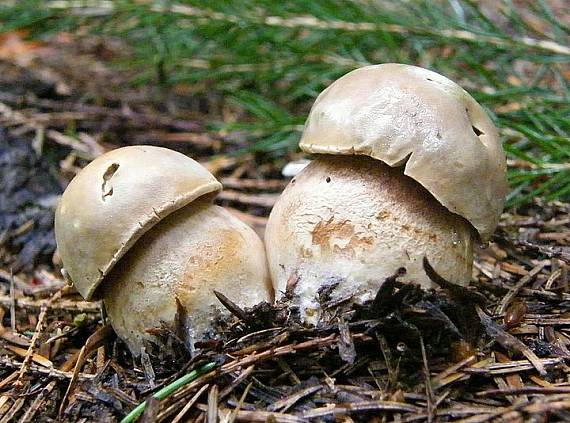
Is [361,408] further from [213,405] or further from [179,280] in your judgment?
[179,280]

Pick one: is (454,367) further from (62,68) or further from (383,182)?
(62,68)

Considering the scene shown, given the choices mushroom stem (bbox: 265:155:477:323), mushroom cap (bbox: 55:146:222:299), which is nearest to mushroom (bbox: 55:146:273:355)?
mushroom cap (bbox: 55:146:222:299)

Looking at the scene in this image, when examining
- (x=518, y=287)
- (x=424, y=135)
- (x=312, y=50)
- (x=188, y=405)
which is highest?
(x=424, y=135)

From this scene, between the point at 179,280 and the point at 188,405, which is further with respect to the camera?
the point at 179,280

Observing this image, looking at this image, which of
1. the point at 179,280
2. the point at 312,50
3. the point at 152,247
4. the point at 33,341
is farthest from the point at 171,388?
the point at 312,50

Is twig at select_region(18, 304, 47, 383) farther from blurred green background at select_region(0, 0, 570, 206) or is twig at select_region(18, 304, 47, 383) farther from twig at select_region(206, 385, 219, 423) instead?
blurred green background at select_region(0, 0, 570, 206)
